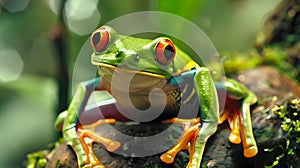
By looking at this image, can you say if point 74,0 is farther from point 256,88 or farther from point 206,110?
point 206,110

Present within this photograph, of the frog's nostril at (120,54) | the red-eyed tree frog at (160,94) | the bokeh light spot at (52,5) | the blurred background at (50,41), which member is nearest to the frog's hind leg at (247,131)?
the red-eyed tree frog at (160,94)

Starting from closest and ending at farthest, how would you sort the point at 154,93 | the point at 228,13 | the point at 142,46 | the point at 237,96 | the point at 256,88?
the point at 142,46 < the point at 154,93 < the point at 237,96 < the point at 256,88 < the point at 228,13

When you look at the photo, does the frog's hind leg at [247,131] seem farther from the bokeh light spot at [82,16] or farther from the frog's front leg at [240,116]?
the bokeh light spot at [82,16]

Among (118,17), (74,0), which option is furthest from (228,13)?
(74,0)

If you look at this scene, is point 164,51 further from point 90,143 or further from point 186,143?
point 90,143

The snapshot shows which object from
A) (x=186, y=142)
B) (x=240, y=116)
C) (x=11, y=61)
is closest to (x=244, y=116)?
(x=240, y=116)

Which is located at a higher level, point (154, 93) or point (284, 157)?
point (154, 93)

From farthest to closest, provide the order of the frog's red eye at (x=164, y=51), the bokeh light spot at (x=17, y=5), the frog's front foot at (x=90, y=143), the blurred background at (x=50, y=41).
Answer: the bokeh light spot at (x=17, y=5) → the blurred background at (x=50, y=41) → the frog's front foot at (x=90, y=143) → the frog's red eye at (x=164, y=51)
